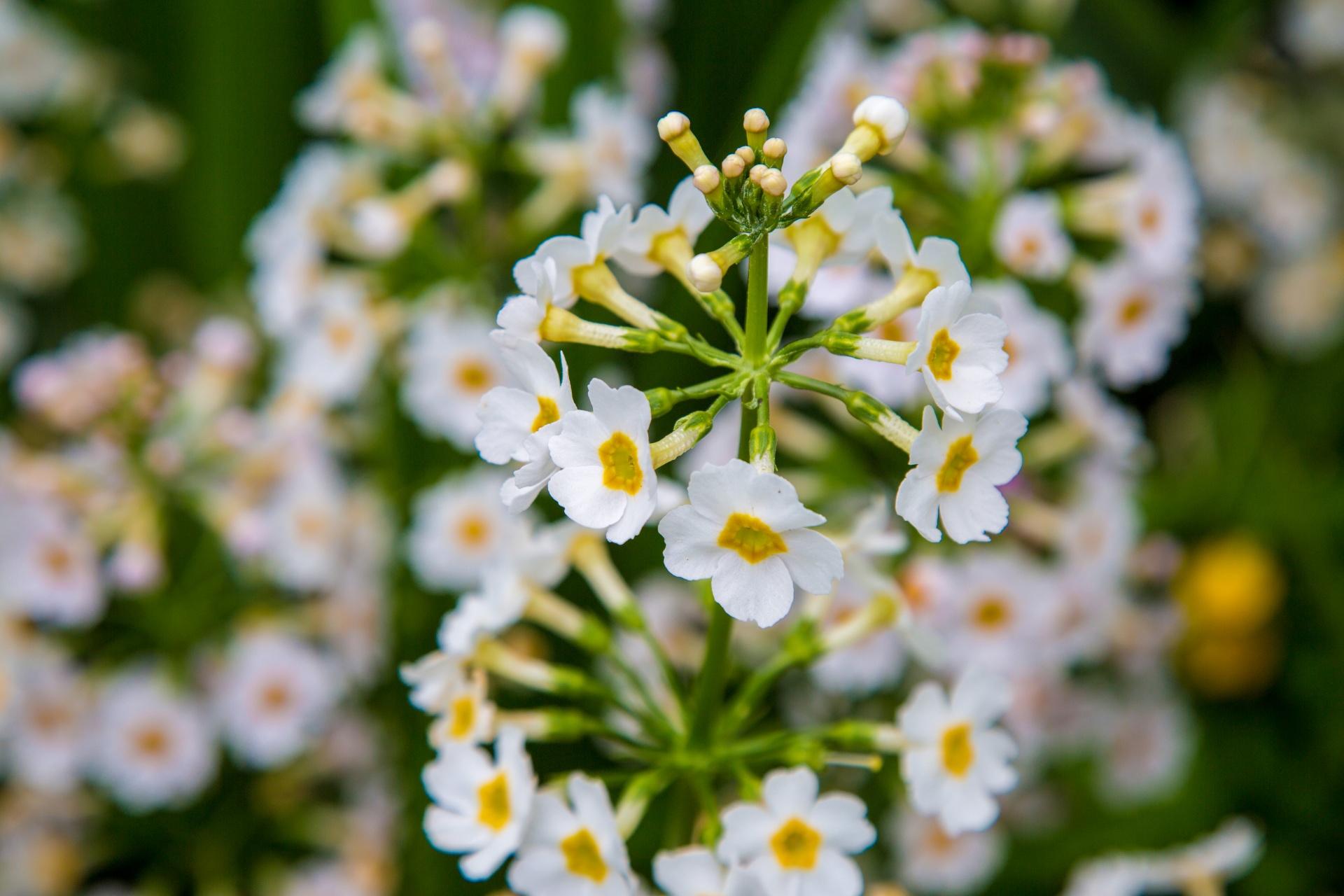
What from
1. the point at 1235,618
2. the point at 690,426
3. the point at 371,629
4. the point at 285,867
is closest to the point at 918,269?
the point at 690,426

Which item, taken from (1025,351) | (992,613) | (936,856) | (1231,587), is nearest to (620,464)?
(1025,351)

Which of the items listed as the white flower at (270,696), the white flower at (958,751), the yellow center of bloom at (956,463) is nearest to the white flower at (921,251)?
the yellow center of bloom at (956,463)

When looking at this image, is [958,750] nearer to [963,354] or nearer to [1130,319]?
[963,354]

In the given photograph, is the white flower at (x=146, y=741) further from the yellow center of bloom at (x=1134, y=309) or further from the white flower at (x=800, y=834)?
the yellow center of bloom at (x=1134, y=309)

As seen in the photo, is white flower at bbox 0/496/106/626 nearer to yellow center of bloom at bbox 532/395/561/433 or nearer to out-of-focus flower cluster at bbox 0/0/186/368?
out-of-focus flower cluster at bbox 0/0/186/368

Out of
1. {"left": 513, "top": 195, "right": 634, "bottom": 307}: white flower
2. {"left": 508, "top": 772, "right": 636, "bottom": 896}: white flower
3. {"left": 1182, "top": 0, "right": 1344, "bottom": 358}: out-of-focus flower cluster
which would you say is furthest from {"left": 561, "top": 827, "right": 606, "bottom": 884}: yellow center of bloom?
{"left": 1182, "top": 0, "right": 1344, "bottom": 358}: out-of-focus flower cluster

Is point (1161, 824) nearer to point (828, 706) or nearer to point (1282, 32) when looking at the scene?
point (828, 706)

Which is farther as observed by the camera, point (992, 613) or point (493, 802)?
point (992, 613)
